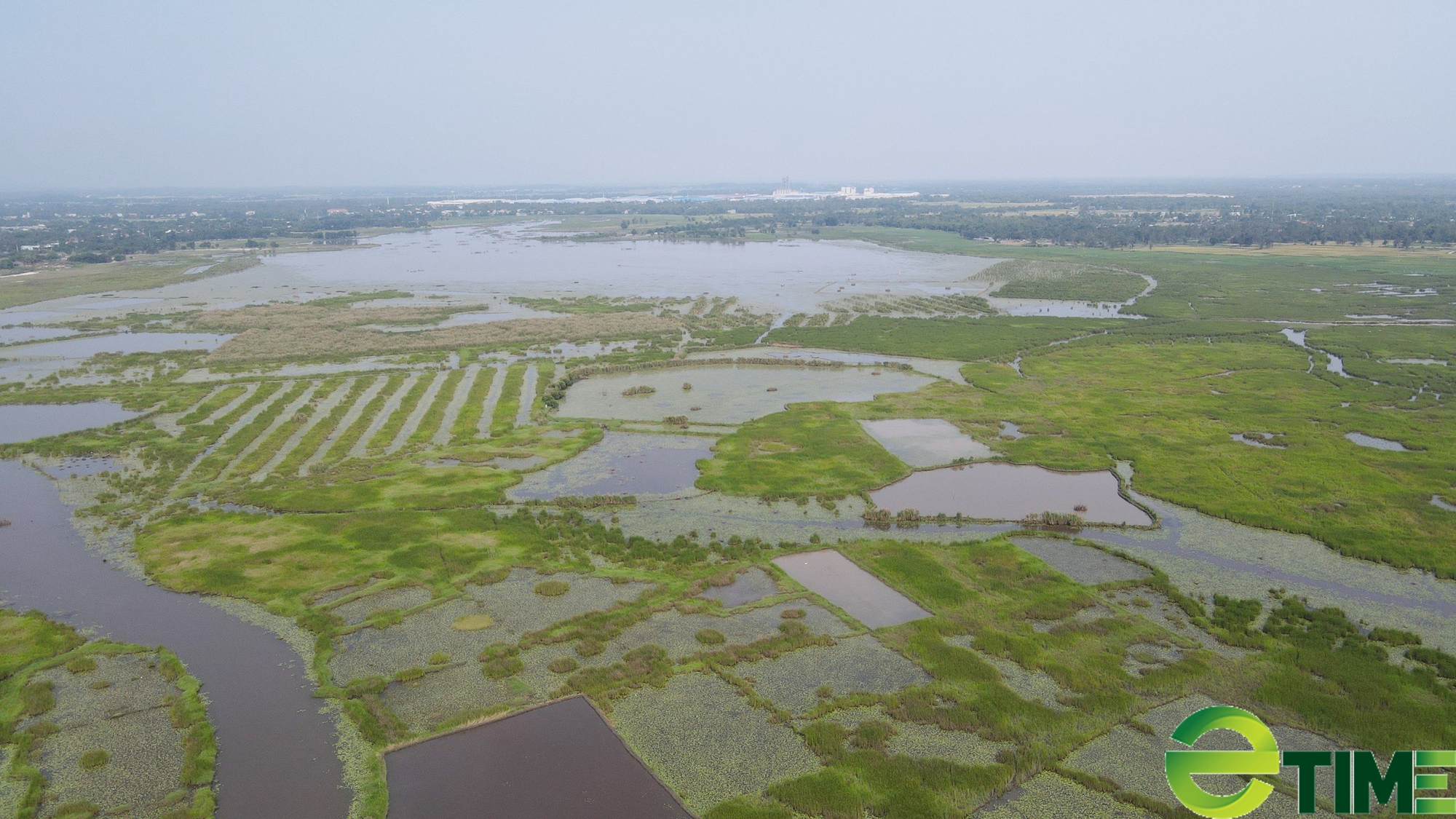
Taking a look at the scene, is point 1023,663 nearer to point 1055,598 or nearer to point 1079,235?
point 1055,598

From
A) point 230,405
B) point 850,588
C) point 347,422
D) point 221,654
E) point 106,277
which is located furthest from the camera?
point 106,277

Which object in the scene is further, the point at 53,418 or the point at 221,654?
the point at 53,418

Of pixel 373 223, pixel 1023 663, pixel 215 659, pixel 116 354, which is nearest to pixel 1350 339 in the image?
pixel 1023 663

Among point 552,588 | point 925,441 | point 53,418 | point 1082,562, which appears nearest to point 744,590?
point 552,588

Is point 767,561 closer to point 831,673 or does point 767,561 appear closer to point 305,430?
point 831,673

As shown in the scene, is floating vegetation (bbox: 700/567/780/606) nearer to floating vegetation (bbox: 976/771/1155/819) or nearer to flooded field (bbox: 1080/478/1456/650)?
floating vegetation (bbox: 976/771/1155/819)

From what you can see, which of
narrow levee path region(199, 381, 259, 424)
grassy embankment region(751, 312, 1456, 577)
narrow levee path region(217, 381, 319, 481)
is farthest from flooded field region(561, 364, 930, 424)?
narrow levee path region(199, 381, 259, 424)
